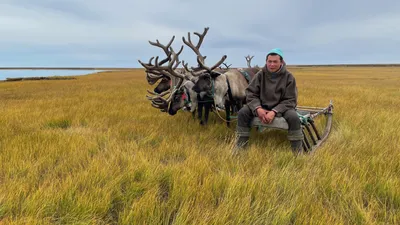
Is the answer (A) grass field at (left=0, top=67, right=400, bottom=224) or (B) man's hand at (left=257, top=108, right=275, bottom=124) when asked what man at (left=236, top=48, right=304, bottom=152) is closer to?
(B) man's hand at (left=257, top=108, right=275, bottom=124)

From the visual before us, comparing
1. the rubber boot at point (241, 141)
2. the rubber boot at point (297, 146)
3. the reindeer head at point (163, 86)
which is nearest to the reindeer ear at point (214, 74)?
the rubber boot at point (241, 141)

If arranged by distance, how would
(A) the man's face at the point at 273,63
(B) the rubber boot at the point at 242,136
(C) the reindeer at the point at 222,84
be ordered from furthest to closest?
(C) the reindeer at the point at 222,84
(B) the rubber boot at the point at 242,136
(A) the man's face at the point at 273,63

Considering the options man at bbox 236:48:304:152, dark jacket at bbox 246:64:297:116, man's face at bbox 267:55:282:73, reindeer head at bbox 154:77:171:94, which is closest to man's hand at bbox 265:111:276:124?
man at bbox 236:48:304:152

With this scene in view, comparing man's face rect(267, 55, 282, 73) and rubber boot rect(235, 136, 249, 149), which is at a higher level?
man's face rect(267, 55, 282, 73)

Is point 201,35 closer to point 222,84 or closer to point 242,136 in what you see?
point 222,84

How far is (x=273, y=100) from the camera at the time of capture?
3.97 m

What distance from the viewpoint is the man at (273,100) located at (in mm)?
3666

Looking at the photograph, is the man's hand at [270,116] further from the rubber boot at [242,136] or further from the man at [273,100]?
the rubber boot at [242,136]

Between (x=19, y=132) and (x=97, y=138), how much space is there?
1.51 m

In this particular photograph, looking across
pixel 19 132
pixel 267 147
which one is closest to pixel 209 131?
pixel 267 147

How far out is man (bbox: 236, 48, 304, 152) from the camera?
367cm

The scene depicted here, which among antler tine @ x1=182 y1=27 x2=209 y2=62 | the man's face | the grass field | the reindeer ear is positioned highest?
antler tine @ x1=182 y1=27 x2=209 y2=62

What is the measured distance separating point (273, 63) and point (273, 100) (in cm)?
57

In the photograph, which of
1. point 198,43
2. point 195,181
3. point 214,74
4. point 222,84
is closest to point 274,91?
point 222,84
